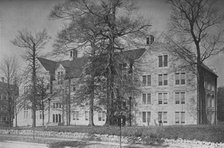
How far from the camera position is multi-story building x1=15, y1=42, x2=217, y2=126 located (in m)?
5.62

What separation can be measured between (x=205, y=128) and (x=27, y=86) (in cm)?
440

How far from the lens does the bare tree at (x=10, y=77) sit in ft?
17.1

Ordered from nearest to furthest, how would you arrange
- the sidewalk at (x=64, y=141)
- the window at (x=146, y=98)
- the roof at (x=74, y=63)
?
the sidewalk at (x=64, y=141), the roof at (x=74, y=63), the window at (x=146, y=98)

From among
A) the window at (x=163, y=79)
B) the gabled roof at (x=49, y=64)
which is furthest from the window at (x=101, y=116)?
the window at (x=163, y=79)

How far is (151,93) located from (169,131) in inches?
139

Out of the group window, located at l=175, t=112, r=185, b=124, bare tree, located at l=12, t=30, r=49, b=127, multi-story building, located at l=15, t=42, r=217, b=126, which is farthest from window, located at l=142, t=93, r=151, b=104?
bare tree, located at l=12, t=30, r=49, b=127

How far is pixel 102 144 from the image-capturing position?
5.84 meters

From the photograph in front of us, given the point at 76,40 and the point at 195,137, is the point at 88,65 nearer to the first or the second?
the point at 76,40

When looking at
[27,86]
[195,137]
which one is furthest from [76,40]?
[195,137]

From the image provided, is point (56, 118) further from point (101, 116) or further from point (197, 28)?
point (197, 28)

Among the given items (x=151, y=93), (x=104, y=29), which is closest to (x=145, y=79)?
(x=151, y=93)

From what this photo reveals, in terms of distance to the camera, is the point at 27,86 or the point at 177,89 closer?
the point at 27,86

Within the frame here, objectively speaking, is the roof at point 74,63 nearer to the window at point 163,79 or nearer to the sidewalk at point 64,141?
the sidewalk at point 64,141

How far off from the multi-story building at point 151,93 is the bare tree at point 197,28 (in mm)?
414
